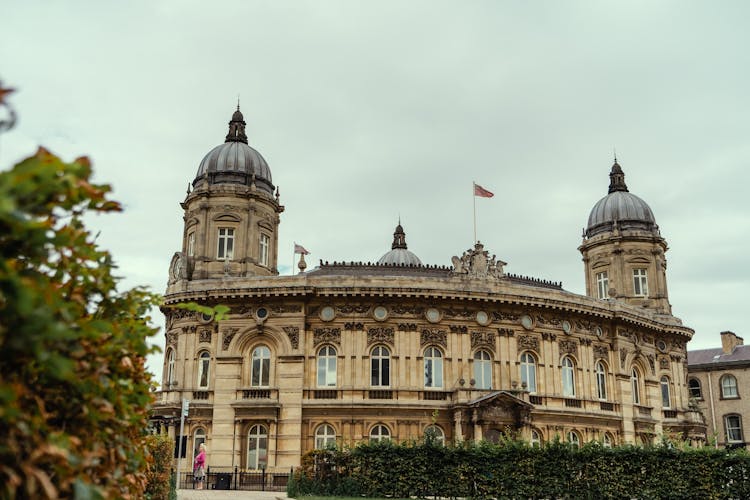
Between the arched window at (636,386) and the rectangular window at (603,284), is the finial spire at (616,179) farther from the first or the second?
the arched window at (636,386)

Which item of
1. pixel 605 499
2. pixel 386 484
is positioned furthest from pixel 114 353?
pixel 605 499

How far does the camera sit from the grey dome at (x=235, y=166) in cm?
4541

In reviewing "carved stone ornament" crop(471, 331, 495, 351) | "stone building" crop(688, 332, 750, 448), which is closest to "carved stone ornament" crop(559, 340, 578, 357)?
"carved stone ornament" crop(471, 331, 495, 351)

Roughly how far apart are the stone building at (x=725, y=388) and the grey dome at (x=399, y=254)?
28.1 m

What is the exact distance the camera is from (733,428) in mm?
65875

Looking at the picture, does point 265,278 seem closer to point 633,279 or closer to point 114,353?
point 633,279

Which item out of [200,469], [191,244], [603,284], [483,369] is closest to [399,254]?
[603,284]

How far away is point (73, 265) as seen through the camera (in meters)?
6.50

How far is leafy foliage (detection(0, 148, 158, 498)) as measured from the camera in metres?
4.74

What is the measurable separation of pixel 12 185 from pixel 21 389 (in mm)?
1566

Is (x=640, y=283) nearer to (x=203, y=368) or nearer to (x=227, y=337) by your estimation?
(x=227, y=337)

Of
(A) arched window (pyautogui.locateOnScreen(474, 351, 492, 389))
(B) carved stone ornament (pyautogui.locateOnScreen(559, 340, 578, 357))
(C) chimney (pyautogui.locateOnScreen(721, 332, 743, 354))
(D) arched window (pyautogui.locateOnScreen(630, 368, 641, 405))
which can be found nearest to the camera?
(A) arched window (pyautogui.locateOnScreen(474, 351, 492, 389))

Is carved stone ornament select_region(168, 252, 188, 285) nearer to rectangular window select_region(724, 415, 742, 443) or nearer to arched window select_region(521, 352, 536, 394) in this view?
arched window select_region(521, 352, 536, 394)

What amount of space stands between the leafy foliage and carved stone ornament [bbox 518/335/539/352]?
3633cm
